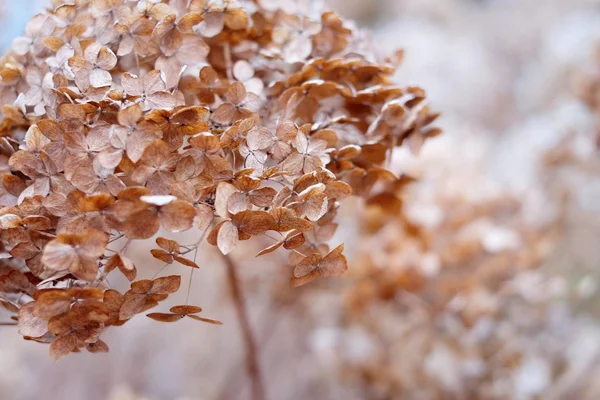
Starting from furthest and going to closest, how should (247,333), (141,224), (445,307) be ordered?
(445,307) < (247,333) < (141,224)

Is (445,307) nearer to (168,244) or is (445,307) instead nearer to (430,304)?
(430,304)

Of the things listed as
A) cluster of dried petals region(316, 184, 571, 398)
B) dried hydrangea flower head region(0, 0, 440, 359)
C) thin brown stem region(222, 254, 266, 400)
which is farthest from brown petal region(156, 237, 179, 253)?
cluster of dried petals region(316, 184, 571, 398)

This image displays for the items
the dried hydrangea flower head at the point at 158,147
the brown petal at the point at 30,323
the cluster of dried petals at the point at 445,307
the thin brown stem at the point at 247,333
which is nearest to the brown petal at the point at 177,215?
the dried hydrangea flower head at the point at 158,147

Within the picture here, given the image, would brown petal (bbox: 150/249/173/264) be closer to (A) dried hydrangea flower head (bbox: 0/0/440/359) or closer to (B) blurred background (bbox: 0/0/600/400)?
(A) dried hydrangea flower head (bbox: 0/0/440/359)

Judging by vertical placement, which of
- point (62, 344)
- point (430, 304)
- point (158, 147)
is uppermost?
point (158, 147)

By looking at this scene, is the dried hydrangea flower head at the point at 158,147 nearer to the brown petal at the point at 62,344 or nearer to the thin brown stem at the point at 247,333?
the brown petal at the point at 62,344

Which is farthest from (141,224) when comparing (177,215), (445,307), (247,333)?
(445,307)
